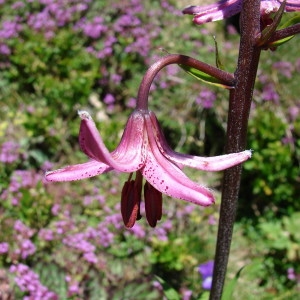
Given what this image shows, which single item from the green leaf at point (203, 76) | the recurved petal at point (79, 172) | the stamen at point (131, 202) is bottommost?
the stamen at point (131, 202)

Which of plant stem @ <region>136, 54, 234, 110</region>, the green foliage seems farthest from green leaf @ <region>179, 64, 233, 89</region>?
the green foliage

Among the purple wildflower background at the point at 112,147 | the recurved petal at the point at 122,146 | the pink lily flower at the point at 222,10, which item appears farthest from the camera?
A: the purple wildflower background at the point at 112,147

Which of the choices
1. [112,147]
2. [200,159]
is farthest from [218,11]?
[112,147]

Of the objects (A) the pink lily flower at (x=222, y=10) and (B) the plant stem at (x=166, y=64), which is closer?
(B) the plant stem at (x=166, y=64)

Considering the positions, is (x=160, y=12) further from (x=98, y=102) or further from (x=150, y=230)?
(x=150, y=230)

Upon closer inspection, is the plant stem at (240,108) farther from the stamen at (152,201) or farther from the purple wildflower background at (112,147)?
the purple wildflower background at (112,147)

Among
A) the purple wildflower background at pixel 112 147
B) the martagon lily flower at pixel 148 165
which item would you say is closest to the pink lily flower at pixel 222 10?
the martagon lily flower at pixel 148 165
